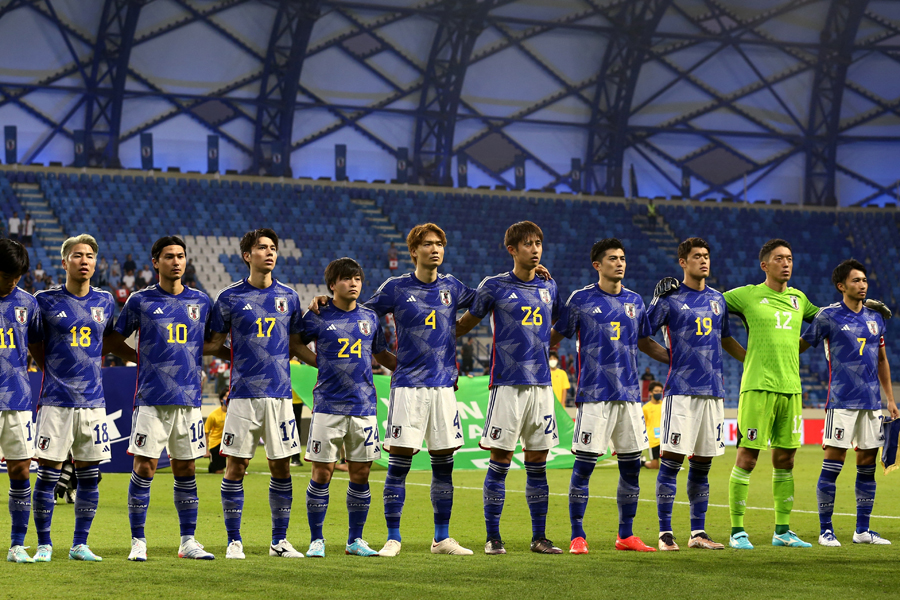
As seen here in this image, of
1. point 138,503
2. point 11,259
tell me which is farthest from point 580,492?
point 11,259

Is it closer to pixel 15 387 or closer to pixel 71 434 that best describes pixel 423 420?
pixel 71 434

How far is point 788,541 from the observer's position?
8617 millimetres

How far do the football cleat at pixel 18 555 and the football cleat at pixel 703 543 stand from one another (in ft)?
15.9

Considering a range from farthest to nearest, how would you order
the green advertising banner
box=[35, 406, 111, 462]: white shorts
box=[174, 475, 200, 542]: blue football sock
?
1. the green advertising banner
2. box=[174, 475, 200, 542]: blue football sock
3. box=[35, 406, 111, 462]: white shorts

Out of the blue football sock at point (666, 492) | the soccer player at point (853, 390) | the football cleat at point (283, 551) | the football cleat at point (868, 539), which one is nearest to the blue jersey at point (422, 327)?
the football cleat at point (283, 551)

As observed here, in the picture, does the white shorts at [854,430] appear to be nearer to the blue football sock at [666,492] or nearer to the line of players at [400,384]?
the line of players at [400,384]

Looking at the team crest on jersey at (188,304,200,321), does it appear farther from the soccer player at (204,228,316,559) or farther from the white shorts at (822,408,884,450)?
the white shorts at (822,408,884,450)

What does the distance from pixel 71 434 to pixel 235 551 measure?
139 cm

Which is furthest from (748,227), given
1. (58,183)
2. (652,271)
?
(58,183)

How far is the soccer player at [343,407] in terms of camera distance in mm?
7832

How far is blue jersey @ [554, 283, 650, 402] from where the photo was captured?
823 cm

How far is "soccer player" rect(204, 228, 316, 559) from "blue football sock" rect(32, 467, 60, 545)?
3.83 ft

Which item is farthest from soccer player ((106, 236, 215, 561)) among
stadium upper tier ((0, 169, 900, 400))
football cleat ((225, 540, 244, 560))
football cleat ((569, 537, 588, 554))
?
stadium upper tier ((0, 169, 900, 400))

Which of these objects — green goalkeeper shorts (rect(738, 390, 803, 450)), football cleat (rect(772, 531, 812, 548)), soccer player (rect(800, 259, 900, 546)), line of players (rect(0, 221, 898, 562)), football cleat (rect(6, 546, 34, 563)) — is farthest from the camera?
soccer player (rect(800, 259, 900, 546))
